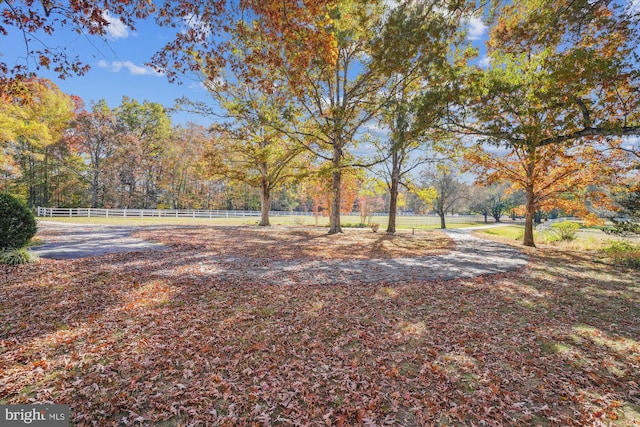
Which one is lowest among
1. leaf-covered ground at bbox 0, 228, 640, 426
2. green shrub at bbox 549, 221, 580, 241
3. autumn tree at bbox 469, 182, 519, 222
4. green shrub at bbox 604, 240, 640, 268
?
leaf-covered ground at bbox 0, 228, 640, 426

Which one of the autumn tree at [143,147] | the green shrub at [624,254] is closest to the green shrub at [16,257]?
the green shrub at [624,254]

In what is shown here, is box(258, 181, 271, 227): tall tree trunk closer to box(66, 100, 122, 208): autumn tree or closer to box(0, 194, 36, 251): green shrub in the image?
box(0, 194, 36, 251): green shrub

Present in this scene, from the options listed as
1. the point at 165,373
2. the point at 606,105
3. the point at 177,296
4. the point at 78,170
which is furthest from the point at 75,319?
the point at 78,170

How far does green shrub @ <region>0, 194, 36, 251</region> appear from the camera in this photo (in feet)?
22.6

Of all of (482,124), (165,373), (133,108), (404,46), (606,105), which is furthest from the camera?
(133,108)

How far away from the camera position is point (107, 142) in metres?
34.0

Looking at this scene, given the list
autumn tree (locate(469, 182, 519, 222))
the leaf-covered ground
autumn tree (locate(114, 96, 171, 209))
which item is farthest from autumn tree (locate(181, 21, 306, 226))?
autumn tree (locate(469, 182, 519, 222))

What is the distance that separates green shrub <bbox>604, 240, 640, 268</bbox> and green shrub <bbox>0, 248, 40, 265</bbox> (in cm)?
1796

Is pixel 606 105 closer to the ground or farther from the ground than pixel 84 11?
closer to the ground

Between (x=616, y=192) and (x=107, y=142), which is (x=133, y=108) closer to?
(x=107, y=142)

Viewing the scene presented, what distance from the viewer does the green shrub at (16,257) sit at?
6520mm

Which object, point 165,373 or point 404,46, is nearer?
point 165,373

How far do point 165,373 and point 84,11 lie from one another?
6.72 m

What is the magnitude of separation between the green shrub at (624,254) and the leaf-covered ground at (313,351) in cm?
422
